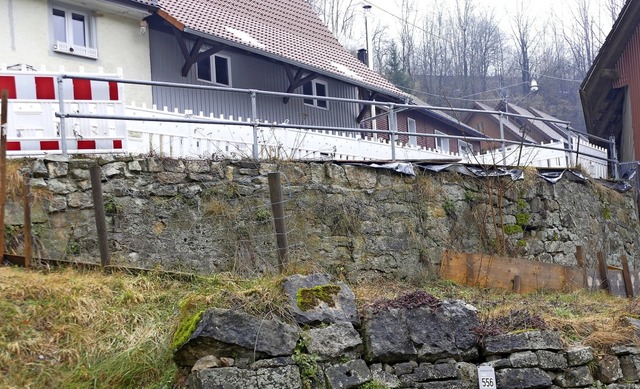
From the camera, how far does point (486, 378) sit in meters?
7.36

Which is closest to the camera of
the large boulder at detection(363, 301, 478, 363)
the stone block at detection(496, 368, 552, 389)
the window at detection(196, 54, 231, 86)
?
the large boulder at detection(363, 301, 478, 363)

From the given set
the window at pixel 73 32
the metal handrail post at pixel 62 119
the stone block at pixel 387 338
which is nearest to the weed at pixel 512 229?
the stone block at pixel 387 338

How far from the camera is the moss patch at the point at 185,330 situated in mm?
6684

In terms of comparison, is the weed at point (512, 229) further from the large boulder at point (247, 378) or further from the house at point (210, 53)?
the large boulder at point (247, 378)

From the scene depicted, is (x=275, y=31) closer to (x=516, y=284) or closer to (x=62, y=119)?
(x=516, y=284)

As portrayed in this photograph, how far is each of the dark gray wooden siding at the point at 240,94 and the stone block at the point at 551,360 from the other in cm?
1006

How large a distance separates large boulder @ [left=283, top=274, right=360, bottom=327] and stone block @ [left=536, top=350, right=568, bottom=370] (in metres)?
1.75

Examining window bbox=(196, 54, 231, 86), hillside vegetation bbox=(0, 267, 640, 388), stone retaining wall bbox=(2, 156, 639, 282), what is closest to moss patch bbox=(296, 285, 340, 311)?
hillside vegetation bbox=(0, 267, 640, 388)

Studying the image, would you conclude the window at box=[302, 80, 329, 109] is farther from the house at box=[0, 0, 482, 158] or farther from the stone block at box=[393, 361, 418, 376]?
the stone block at box=[393, 361, 418, 376]

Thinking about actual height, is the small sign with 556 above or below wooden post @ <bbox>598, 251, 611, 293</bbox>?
below

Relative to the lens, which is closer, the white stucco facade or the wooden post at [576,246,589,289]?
the wooden post at [576,246,589,289]

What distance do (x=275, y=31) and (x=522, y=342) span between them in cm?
1537

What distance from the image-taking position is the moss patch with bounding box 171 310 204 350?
21.9 ft

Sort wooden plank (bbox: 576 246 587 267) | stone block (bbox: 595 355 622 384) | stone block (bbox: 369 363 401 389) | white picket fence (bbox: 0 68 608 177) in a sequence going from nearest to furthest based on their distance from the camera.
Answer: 1. stone block (bbox: 369 363 401 389)
2. stone block (bbox: 595 355 622 384)
3. white picket fence (bbox: 0 68 608 177)
4. wooden plank (bbox: 576 246 587 267)
